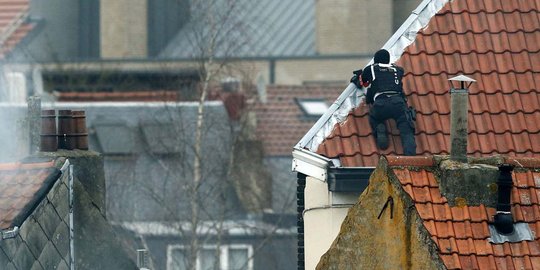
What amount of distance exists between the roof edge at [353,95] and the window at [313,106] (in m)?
21.5

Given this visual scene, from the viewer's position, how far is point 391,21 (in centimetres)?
5625

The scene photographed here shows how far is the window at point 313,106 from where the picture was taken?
45312 millimetres

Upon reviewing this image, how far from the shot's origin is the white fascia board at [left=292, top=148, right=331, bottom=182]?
22250 millimetres

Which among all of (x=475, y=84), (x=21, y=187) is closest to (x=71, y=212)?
(x=21, y=187)

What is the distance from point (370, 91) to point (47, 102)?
55.6ft

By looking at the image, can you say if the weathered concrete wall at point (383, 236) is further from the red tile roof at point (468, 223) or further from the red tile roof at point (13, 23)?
the red tile roof at point (13, 23)

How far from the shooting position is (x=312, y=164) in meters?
22.3

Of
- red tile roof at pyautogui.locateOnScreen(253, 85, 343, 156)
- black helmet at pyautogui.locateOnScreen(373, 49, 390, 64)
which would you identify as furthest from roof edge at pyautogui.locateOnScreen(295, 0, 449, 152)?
red tile roof at pyautogui.locateOnScreen(253, 85, 343, 156)

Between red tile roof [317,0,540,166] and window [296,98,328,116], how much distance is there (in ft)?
70.8

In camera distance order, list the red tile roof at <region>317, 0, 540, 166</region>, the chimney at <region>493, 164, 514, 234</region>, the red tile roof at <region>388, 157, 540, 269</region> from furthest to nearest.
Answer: the red tile roof at <region>317, 0, 540, 166</region> < the chimney at <region>493, 164, 514, 234</region> < the red tile roof at <region>388, 157, 540, 269</region>

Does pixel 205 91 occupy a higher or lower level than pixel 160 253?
higher

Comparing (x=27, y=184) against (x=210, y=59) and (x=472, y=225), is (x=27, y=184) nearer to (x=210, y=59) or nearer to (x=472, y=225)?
(x=472, y=225)

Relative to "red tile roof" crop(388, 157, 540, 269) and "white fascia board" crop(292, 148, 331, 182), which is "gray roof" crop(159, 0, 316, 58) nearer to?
"white fascia board" crop(292, 148, 331, 182)

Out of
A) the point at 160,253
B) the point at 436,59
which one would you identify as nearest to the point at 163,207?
the point at 160,253
